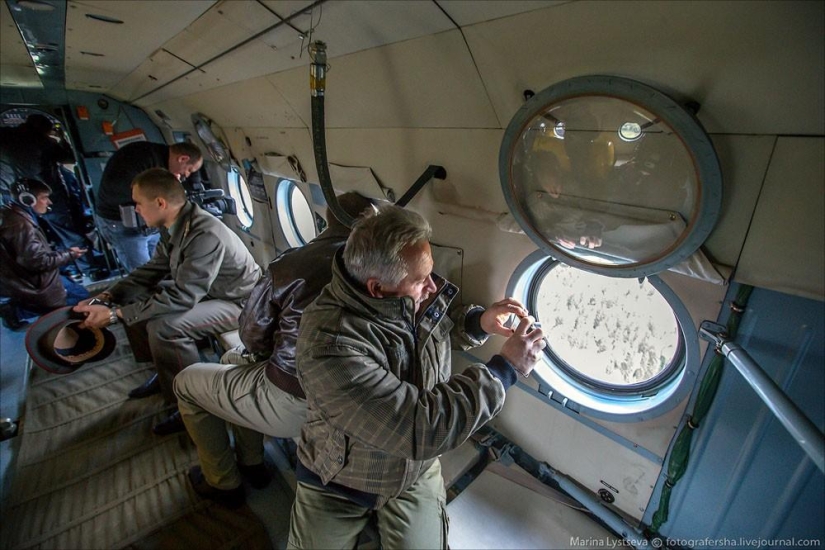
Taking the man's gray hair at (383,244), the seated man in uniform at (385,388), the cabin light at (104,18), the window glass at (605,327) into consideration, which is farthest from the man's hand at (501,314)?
the cabin light at (104,18)

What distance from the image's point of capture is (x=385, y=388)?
128cm

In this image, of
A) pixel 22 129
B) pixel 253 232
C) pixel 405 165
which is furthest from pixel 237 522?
pixel 22 129

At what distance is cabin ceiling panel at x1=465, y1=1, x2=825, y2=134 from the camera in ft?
2.58

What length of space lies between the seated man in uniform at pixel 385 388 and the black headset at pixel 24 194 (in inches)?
183

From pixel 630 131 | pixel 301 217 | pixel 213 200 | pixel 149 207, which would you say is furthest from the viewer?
pixel 213 200

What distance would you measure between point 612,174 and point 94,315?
3.30 meters

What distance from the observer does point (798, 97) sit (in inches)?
33.3

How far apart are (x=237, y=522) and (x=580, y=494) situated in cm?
201

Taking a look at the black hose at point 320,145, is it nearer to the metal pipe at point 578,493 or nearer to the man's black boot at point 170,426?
the metal pipe at point 578,493

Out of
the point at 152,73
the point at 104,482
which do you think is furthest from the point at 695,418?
the point at 152,73

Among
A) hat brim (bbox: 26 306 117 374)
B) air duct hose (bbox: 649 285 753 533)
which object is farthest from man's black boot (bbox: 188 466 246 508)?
air duct hose (bbox: 649 285 753 533)

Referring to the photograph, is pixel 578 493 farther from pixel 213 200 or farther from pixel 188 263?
pixel 213 200

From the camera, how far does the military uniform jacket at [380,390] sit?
49.4 inches

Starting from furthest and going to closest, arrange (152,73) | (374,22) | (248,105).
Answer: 1. (152,73)
2. (248,105)
3. (374,22)
